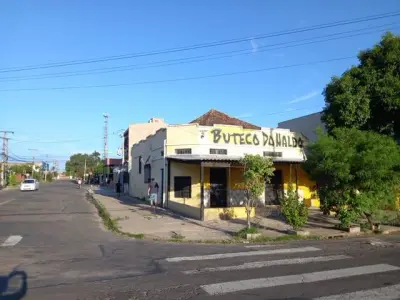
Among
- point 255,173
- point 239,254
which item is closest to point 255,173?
point 255,173

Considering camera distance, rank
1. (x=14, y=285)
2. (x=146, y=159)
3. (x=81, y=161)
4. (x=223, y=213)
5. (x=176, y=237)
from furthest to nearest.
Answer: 1. (x=81, y=161)
2. (x=146, y=159)
3. (x=223, y=213)
4. (x=176, y=237)
5. (x=14, y=285)

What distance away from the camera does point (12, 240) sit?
44.8 feet

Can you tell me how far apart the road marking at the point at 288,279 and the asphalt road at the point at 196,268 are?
0.02 meters

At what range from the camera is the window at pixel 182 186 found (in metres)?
23.7

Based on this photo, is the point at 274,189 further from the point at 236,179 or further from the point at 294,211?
the point at 294,211

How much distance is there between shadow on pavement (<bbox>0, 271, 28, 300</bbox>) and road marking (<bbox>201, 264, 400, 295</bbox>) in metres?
3.20

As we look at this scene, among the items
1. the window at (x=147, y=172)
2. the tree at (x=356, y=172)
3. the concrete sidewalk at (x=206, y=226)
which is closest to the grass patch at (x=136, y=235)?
the concrete sidewalk at (x=206, y=226)

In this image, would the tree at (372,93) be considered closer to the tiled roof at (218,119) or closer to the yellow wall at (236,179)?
the yellow wall at (236,179)

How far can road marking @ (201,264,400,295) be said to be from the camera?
24.1ft

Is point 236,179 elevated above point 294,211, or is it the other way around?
point 236,179

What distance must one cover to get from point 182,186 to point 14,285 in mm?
16414

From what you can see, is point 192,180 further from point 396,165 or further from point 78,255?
point 78,255

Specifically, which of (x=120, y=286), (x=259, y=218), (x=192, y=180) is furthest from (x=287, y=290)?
(x=192, y=180)

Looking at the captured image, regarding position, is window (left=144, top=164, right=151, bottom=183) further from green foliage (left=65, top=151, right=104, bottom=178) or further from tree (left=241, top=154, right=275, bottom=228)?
green foliage (left=65, top=151, right=104, bottom=178)
